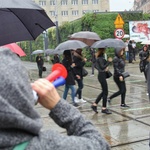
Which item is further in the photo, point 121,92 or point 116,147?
point 121,92

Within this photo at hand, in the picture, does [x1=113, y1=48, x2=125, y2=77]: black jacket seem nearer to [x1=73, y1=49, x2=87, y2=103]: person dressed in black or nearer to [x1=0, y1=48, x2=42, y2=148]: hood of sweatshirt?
[x1=73, y1=49, x2=87, y2=103]: person dressed in black

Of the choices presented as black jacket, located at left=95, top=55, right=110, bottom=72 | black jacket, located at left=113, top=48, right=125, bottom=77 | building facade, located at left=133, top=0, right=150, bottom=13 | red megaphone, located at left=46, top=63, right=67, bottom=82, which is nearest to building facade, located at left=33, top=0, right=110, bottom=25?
building facade, located at left=133, top=0, right=150, bottom=13

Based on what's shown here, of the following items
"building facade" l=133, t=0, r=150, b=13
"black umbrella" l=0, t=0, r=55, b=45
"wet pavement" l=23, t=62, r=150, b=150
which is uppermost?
"building facade" l=133, t=0, r=150, b=13

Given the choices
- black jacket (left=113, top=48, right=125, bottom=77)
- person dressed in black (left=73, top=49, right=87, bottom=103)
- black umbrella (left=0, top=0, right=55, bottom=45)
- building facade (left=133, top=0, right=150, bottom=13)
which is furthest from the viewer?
building facade (left=133, top=0, right=150, bottom=13)

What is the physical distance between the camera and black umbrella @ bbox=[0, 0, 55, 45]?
11.3ft

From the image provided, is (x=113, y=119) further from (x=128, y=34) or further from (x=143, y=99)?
(x=128, y=34)

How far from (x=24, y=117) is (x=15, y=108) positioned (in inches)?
1.8

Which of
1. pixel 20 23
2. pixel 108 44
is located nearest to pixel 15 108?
pixel 20 23

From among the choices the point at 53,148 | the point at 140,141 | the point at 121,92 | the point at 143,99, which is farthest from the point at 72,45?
the point at 53,148

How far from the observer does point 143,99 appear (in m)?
8.60

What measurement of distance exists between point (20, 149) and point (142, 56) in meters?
11.0

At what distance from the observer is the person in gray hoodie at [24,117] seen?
107 cm

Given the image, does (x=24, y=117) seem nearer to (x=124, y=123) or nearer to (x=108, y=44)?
(x=124, y=123)

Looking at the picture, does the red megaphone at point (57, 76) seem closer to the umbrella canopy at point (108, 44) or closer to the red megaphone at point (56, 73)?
the red megaphone at point (56, 73)
